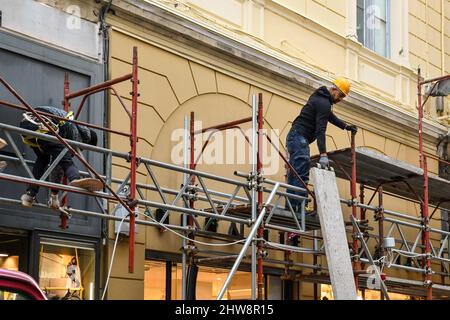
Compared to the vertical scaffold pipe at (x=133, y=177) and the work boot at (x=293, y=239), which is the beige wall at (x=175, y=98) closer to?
the work boot at (x=293, y=239)

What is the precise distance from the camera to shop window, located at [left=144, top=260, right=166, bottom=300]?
39.4ft

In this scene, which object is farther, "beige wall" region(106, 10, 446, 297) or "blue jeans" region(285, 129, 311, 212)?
"blue jeans" region(285, 129, 311, 212)

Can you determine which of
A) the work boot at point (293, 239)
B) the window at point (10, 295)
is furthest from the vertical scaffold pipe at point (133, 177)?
the window at point (10, 295)

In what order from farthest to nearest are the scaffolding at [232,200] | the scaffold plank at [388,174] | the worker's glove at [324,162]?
the scaffold plank at [388,174] < the worker's glove at [324,162] < the scaffolding at [232,200]

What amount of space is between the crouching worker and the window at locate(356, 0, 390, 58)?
337 inches

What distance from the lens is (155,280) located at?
12164 mm

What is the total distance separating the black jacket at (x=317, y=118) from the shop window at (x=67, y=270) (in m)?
3.36

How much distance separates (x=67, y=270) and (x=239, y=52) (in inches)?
176

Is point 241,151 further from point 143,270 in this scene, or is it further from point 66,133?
point 66,133

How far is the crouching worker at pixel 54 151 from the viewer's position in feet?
30.3

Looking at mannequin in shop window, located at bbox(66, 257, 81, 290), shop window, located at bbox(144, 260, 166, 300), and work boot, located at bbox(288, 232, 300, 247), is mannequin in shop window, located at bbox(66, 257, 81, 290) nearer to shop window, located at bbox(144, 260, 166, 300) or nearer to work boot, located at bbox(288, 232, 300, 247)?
shop window, located at bbox(144, 260, 166, 300)

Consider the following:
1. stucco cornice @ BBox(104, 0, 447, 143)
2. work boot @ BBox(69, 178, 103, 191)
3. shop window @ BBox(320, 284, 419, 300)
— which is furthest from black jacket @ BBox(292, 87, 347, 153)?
work boot @ BBox(69, 178, 103, 191)

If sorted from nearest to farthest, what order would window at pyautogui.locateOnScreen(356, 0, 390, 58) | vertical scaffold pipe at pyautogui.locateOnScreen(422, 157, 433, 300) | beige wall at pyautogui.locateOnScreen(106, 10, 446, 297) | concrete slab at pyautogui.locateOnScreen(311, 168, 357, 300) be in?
concrete slab at pyautogui.locateOnScreen(311, 168, 357, 300), beige wall at pyautogui.locateOnScreen(106, 10, 446, 297), vertical scaffold pipe at pyautogui.locateOnScreen(422, 157, 433, 300), window at pyautogui.locateOnScreen(356, 0, 390, 58)

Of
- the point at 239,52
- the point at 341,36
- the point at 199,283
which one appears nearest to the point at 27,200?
the point at 199,283
